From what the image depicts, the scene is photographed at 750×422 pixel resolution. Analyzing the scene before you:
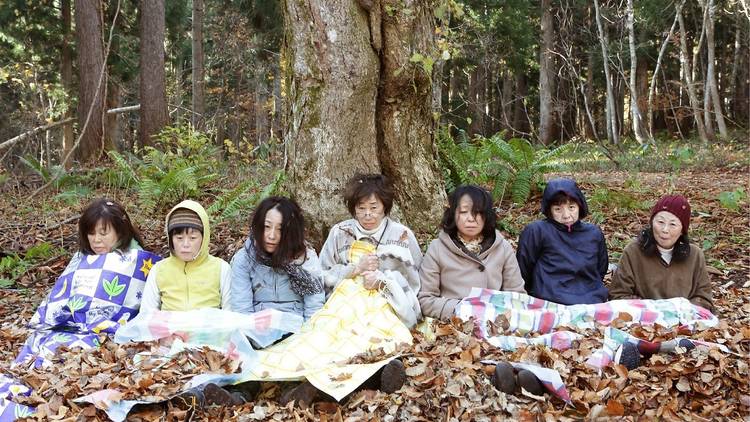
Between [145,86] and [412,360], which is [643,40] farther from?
[412,360]

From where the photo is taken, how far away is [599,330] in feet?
12.7

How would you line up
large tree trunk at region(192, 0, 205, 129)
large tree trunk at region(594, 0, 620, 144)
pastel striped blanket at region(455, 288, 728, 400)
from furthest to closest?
large tree trunk at region(594, 0, 620, 144) < large tree trunk at region(192, 0, 205, 129) < pastel striped blanket at region(455, 288, 728, 400)

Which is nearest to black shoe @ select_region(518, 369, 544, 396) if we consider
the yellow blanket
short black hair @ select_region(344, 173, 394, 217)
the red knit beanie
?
the yellow blanket

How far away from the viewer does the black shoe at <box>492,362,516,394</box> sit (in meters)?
3.22

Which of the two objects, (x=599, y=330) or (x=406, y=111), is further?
(x=406, y=111)

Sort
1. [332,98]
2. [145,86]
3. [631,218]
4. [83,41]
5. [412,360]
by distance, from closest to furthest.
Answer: [412,360], [332,98], [631,218], [83,41], [145,86]

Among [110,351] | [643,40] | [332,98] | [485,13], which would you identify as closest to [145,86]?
[332,98]

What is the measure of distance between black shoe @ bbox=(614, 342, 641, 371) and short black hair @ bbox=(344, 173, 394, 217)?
189 centimetres

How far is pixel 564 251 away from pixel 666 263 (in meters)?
0.75

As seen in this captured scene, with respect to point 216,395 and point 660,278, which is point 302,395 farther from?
point 660,278

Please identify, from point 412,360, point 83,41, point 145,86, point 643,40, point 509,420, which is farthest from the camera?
point 643,40

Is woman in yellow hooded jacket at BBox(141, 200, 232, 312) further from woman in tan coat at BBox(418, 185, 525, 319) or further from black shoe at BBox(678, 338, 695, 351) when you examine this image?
black shoe at BBox(678, 338, 695, 351)

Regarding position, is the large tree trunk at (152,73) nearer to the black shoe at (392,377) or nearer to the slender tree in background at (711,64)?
the black shoe at (392,377)

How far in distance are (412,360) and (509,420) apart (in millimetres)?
657
